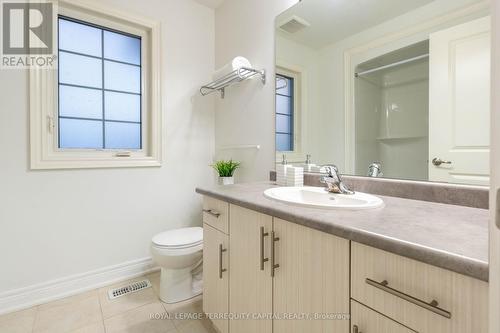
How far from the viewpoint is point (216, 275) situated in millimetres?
1271

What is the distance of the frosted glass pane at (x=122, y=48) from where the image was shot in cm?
195

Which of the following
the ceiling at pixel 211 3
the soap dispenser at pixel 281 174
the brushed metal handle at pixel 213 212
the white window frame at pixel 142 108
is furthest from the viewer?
the ceiling at pixel 211 3

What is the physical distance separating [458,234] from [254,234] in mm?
648

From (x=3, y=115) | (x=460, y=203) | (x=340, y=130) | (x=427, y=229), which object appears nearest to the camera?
(x=427, y=229)

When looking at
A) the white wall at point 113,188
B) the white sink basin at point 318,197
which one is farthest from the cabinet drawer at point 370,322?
the white wall at point 113,188

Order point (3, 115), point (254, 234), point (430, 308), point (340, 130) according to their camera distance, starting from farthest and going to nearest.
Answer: point (3, 115), point (340, 130), point (254, 234), point (430, 308)

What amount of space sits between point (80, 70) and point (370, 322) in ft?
7.59

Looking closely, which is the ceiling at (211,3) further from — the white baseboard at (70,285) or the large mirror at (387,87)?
the white baseboard at (70,285)

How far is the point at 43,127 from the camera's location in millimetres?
1626

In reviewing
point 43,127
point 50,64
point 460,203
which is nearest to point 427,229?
point 460,203

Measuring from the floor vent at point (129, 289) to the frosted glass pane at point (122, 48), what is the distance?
1.82 meters

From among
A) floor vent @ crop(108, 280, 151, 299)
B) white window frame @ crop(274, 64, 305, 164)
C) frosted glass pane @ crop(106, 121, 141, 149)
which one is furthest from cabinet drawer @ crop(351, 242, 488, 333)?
frosted glass pane @ crop(106, 121, 141, 149)

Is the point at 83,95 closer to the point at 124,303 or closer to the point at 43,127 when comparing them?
the point at 43,127
